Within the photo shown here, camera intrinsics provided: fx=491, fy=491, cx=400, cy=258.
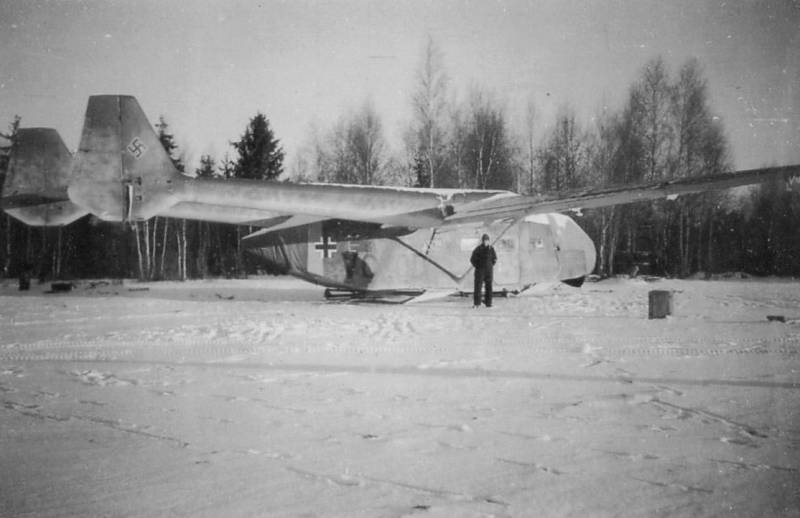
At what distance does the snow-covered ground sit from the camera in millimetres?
2359

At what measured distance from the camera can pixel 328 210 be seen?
11062 millimetres

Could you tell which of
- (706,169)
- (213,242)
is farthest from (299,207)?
(213,242)

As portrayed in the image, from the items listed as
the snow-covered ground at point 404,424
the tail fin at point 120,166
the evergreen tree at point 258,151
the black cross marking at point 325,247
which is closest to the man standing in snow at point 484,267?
the black cross marking at point 325,247

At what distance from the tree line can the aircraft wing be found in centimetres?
1180

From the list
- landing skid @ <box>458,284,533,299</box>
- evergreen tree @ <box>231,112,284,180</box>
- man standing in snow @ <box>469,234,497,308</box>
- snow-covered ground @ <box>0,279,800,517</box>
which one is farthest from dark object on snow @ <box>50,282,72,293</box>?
evergreen tree @ <box>231,112,284,180</box>

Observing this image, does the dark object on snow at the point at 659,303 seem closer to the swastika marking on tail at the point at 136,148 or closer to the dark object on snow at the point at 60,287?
the swastika marking on tail at the point at 136,148

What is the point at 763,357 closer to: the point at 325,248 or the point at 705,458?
the point at 705,458

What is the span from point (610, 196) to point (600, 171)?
19.2 meters

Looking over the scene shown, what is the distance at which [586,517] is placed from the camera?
2184 mm

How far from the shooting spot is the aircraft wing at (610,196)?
29.7 ft

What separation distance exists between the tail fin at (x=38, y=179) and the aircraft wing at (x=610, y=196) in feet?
33.2

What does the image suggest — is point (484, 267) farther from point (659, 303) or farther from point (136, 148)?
point (136, 148)

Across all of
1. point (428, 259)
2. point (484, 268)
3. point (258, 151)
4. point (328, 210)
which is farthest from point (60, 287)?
point (258, 151)

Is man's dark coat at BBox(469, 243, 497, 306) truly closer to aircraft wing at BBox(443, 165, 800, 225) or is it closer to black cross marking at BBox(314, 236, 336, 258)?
aircraft wing at BBox(443, 165, 800, 225)
